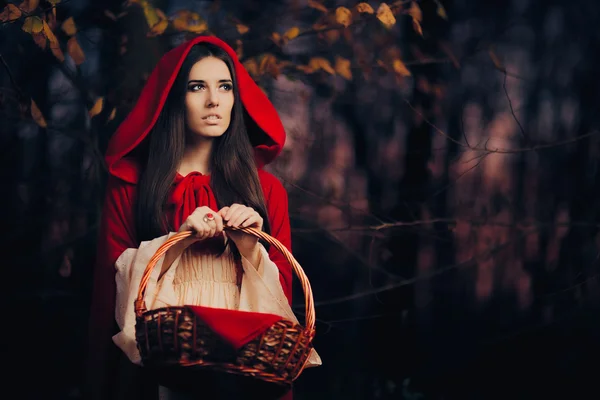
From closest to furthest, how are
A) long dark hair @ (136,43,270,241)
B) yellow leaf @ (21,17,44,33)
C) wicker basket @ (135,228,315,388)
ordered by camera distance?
wicker basket @ (135,228,315,388)
long dark hair @ (136,43,270,241)
yellow leaf @ (21,17,44,33)

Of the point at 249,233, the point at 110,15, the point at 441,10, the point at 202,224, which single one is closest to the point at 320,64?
the point at 441,10

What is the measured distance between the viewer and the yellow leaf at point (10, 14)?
3249mm

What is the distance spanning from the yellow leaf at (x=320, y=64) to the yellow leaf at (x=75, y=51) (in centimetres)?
100

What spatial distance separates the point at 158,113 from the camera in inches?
109

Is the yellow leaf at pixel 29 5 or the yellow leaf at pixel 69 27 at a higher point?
the yellow leaf at pixel 69 27

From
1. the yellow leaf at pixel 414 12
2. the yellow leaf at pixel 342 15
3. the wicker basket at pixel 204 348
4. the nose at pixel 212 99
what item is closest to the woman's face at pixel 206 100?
the nose at pixel 212 99

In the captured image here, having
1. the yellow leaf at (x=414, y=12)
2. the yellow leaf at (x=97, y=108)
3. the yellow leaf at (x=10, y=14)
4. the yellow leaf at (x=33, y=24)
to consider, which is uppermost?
the yellow leaf at (x=414, y=12)

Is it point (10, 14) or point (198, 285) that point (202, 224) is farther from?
point (10, 14)

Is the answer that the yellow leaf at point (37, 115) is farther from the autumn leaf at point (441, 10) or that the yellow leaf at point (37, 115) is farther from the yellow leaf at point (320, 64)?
the autumn leaf at point (441, 10)

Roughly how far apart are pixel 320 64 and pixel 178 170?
4.45ft

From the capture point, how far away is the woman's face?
282 centimetres

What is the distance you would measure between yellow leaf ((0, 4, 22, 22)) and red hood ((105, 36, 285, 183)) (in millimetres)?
712

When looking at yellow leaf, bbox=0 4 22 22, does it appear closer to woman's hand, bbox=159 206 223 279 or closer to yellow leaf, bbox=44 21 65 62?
yellow leaf, bbox=44 21 65 62

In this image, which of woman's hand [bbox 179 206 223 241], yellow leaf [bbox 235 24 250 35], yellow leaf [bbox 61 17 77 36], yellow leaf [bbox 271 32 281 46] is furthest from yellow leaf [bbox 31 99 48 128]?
woman's hand [bbox 179 206 223 241]
